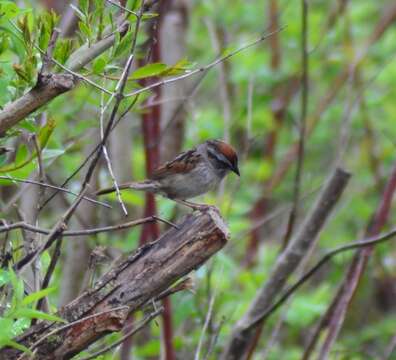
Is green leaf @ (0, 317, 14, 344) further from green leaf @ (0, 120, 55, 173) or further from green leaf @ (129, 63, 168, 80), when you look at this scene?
green leaf @ (129, 63, 168, 80)

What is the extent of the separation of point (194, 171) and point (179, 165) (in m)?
0.07

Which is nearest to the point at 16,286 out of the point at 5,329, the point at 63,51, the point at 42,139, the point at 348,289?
the point at 5,329

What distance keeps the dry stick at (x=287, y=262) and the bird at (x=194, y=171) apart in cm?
41

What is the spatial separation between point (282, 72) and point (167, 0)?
2.34m

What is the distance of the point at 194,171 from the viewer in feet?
12.5

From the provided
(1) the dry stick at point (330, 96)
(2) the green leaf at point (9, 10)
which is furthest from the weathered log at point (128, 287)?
(1) the dry stick at point (330, 96)

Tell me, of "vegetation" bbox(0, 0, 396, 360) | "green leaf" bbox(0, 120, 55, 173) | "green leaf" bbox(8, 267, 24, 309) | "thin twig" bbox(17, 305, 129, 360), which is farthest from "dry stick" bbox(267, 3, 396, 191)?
"green leaf" bbox(8, 267, 24, 309)

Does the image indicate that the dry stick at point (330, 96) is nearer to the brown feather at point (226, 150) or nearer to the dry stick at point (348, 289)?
the dry stick at point (348, 289)

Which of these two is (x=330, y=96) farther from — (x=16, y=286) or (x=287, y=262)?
(x=16, y=286)

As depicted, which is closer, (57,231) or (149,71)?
(57,231)

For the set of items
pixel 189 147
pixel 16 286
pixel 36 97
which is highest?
pixel 189 147

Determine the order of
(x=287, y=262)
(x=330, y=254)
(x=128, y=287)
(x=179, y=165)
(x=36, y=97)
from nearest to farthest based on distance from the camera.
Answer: (x=36, y=97)
(x=128, y=287)
(x=330, y=254)
(x=287, y=262)
(x=179, y=165)

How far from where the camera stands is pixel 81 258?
4.53m

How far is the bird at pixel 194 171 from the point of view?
3760 millimetres
